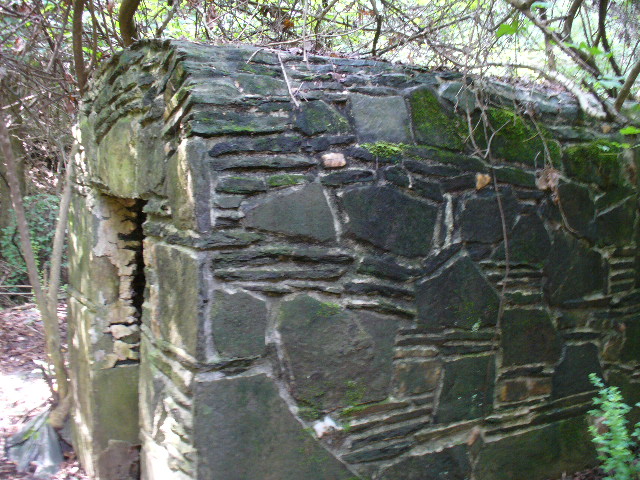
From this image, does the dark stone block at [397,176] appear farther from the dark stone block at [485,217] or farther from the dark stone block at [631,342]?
the dark stone block at [631,342]

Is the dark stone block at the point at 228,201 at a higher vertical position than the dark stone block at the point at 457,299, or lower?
higher

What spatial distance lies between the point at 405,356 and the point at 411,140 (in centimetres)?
86

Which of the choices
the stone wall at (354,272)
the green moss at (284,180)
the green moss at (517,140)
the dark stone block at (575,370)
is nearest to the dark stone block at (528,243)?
the stone wall at (354,272)

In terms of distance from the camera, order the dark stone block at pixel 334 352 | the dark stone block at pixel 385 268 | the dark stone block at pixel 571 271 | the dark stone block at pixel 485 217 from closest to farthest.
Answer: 1. the dark stone block at pixel 334 352
2. the dark stone block at pixel 385 268
3. the dark stone block at pixel 485 217
4. the dark stone block at pixel 571 271

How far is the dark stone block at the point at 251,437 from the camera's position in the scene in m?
1.88

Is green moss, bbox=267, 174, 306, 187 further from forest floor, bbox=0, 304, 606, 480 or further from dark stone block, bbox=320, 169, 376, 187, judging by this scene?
forest floor, bbox=0, 304, 606, 480

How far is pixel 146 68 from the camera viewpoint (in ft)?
7.90

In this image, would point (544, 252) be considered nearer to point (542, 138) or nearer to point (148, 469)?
point (542, 138)

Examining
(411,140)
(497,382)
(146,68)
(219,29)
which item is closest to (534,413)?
(497,382)

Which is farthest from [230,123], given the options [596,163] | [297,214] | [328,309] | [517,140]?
[596,163]

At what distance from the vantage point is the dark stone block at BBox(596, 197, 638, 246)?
8.98 ft

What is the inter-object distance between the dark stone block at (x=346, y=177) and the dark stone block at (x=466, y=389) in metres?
0.85

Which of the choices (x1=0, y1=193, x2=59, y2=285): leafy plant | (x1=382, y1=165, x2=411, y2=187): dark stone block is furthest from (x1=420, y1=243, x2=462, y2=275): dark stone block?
(x1=0, y1=193, x2=59, y2=285): leafy plant

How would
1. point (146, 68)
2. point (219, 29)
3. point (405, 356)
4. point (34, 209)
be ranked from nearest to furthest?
point (405, 356), point (146, 68), point (219, 29), point (34, 209)
